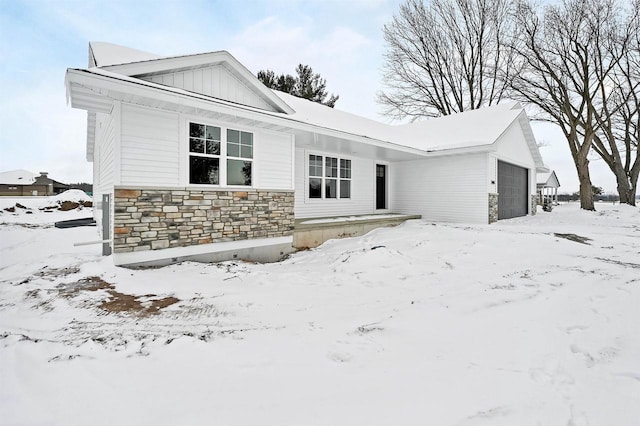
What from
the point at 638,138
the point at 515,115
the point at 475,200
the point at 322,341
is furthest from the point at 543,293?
the point at 638,138

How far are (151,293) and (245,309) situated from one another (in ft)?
5.27

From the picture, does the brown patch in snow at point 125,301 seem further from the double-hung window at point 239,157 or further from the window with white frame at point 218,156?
the double-hung window at point 239,157

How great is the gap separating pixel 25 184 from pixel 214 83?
4071 cm

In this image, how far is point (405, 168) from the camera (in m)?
13.2

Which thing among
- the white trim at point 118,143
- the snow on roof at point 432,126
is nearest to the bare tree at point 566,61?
the snow on roof at point 432,126

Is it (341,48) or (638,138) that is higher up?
(341,48)

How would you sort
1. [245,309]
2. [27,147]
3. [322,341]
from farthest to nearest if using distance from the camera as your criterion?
[27,147], [245,309], [322,341]

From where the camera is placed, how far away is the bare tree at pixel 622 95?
1447 centimetres

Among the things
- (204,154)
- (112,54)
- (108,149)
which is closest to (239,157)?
(204,154)

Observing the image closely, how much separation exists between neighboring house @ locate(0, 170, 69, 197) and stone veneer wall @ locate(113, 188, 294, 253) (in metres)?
38.7

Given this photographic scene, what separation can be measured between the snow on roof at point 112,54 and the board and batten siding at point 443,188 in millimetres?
10243

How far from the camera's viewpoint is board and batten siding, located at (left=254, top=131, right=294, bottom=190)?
717 cm

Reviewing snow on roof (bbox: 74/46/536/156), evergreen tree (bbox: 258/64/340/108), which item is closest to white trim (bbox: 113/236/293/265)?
snow on roof (bbox: 74/46/536/156)

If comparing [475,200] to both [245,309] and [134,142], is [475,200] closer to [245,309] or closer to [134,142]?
[245,309]
